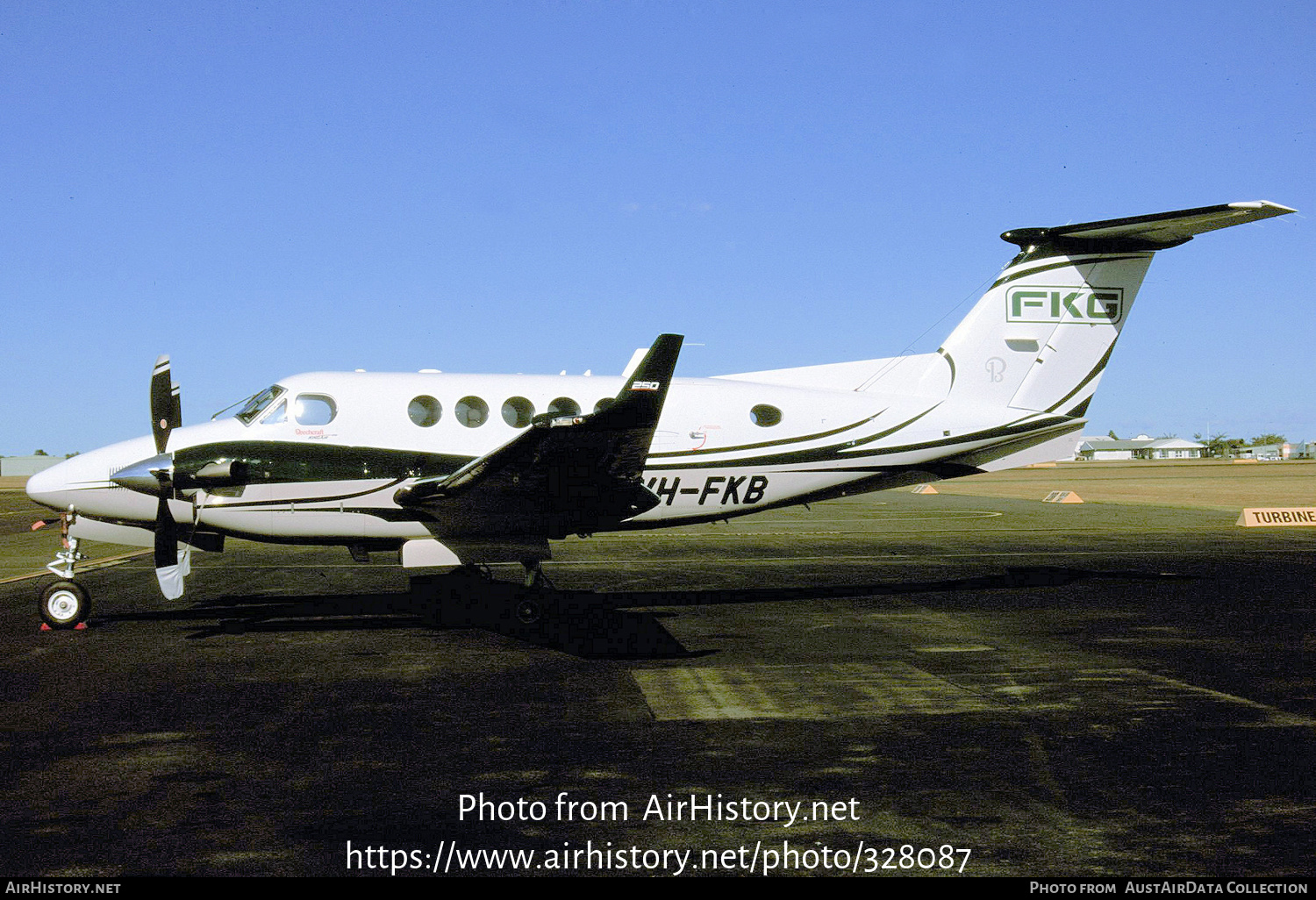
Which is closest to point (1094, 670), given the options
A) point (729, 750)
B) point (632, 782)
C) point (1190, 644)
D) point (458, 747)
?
point (1190, 644)

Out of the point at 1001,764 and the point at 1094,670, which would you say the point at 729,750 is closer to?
the point at 1001,764

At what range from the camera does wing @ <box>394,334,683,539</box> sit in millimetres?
9742

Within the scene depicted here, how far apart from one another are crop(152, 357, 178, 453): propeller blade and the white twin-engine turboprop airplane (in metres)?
0.02

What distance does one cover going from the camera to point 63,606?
11.8 metres

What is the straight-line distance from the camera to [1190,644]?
10.6 m

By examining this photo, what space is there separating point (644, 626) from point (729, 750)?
5.27 metres

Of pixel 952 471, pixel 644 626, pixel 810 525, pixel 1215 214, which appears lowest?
pixel 810 525

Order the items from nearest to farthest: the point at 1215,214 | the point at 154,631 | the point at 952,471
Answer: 1. the point at 154,631
2. the point at 1215,214
3. the point at 952,471

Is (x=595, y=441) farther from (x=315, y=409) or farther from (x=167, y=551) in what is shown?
(x=167, y=551)

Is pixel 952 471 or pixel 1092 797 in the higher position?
pixel 952 471

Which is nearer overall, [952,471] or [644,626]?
[644,626]

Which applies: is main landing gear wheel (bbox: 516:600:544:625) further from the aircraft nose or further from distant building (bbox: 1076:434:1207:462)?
distant building (bbox: 1076:434:1207:462)

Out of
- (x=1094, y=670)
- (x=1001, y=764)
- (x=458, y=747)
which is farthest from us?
(x=1094, y=670)

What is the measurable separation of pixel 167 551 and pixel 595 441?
5406mm
